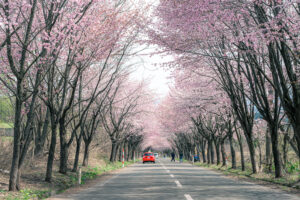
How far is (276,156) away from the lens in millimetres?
16312

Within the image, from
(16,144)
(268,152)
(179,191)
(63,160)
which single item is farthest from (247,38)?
(268,152)

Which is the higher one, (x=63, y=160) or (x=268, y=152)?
(x=268, y=152)

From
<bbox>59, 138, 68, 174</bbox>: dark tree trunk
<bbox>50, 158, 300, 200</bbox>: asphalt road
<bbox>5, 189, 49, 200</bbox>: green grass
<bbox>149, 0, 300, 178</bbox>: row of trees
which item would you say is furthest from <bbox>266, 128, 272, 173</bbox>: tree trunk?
<bbox>5, 189, 49, 200</bbox>: green grass

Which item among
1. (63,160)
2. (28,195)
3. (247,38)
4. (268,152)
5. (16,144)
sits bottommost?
(28,195)

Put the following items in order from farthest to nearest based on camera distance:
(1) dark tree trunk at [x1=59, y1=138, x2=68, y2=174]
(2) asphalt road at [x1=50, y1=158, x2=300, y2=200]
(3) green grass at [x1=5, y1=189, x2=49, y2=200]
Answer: (1) dark tree trunk at [x1=59, y1=138, x2=68, y2=174] → (2) asphalt road at [x1=50, y1=158, x2=300, y2=200] → (3) green grass at [x1=5, y1=189, x2=49, y2=200]

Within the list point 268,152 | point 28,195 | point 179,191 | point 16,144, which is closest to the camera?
point 28,195

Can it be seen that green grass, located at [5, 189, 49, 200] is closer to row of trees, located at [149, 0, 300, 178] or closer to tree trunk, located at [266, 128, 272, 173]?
row of trees, located at [149, 0, 300, 178]

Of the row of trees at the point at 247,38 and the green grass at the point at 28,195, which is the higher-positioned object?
the row of trees at the point at 247,38

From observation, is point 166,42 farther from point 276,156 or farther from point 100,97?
point 100,97

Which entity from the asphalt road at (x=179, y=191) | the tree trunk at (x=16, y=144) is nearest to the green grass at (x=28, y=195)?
the tree trunk at (x=16, y=144)

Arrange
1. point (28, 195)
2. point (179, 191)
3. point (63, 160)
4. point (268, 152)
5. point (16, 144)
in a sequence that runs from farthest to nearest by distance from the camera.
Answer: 1. point (268, 152)
2. point (63, 160)
3. point (179, 191)
4. point (16, 144)
5. point (28, 195)

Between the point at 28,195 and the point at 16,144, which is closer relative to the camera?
the point at 28,195

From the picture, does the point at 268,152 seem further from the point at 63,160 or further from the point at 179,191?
the point at 179,191

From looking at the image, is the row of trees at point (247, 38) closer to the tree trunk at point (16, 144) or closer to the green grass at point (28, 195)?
the tree trunk at point (16, 144)
